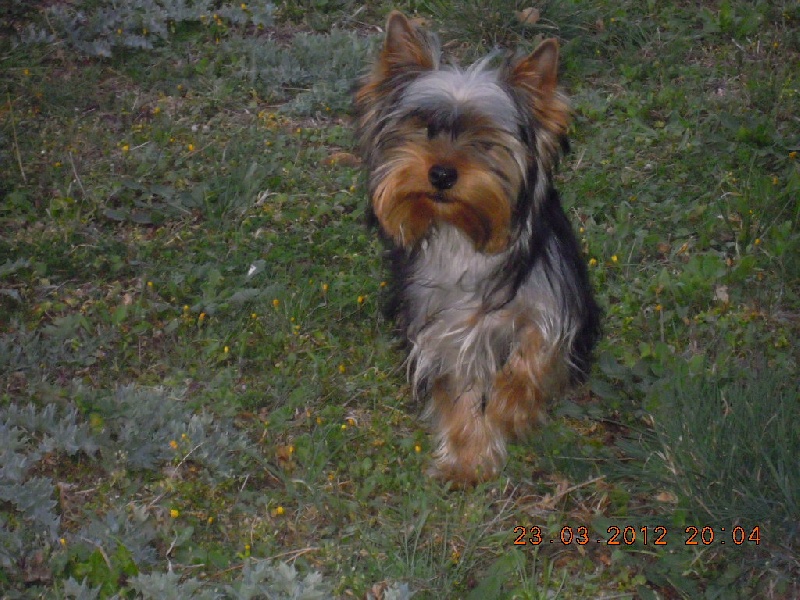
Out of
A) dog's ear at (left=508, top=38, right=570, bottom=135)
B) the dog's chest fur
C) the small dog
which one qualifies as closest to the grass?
the small dog

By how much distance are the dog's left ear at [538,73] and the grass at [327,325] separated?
1268mm

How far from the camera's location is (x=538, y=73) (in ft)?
12.4

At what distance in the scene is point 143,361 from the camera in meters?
4.75

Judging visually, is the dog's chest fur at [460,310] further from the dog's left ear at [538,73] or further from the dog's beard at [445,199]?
the dog's left ear at [538,73]

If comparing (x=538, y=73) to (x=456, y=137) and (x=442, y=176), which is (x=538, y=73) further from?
(x=442, y=176)

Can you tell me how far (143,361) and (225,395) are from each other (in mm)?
528

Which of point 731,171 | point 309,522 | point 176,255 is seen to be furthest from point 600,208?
point 309,522

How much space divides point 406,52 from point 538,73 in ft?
1.74

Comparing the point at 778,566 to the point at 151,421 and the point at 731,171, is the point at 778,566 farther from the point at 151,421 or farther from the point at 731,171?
the point at 731,171
